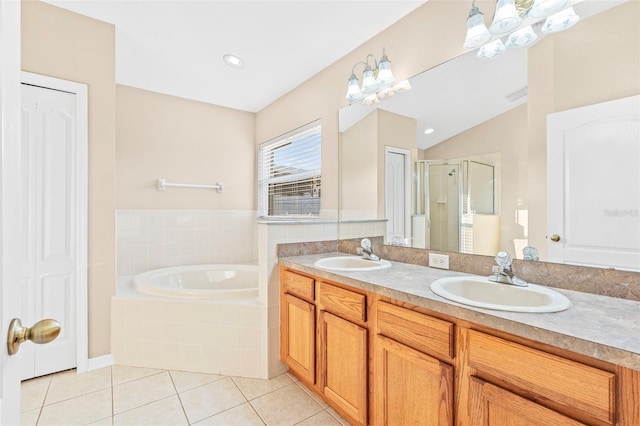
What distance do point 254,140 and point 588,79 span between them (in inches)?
130

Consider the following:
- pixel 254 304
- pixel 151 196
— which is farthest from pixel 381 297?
pixel 151 196

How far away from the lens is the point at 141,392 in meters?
1.90

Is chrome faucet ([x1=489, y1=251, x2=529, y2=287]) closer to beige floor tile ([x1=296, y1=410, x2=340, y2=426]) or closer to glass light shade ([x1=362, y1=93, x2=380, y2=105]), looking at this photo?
beige floor tile ([x1=296, y1=410, x2=340, y2=426])

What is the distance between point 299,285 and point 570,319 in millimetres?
1307

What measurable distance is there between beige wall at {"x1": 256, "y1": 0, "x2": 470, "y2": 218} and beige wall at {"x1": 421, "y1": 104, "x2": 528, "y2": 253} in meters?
0.56

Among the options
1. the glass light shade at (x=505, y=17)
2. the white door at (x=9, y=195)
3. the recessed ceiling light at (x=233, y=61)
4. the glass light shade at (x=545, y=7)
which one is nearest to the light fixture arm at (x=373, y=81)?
the glass light shade at (x=505, y=17)

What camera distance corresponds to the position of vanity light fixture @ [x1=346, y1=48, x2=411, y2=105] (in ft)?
6.85

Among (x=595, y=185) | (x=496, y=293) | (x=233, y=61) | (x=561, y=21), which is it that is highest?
(x=233, y=61)

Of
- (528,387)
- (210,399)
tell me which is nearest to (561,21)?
(528,387)

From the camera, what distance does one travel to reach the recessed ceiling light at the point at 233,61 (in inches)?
103

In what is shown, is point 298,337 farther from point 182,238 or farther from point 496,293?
point 182,238

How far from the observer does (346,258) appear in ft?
6.78

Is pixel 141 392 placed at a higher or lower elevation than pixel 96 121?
lower

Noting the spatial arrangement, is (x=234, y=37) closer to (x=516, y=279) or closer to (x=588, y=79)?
(x=588, y=79)
